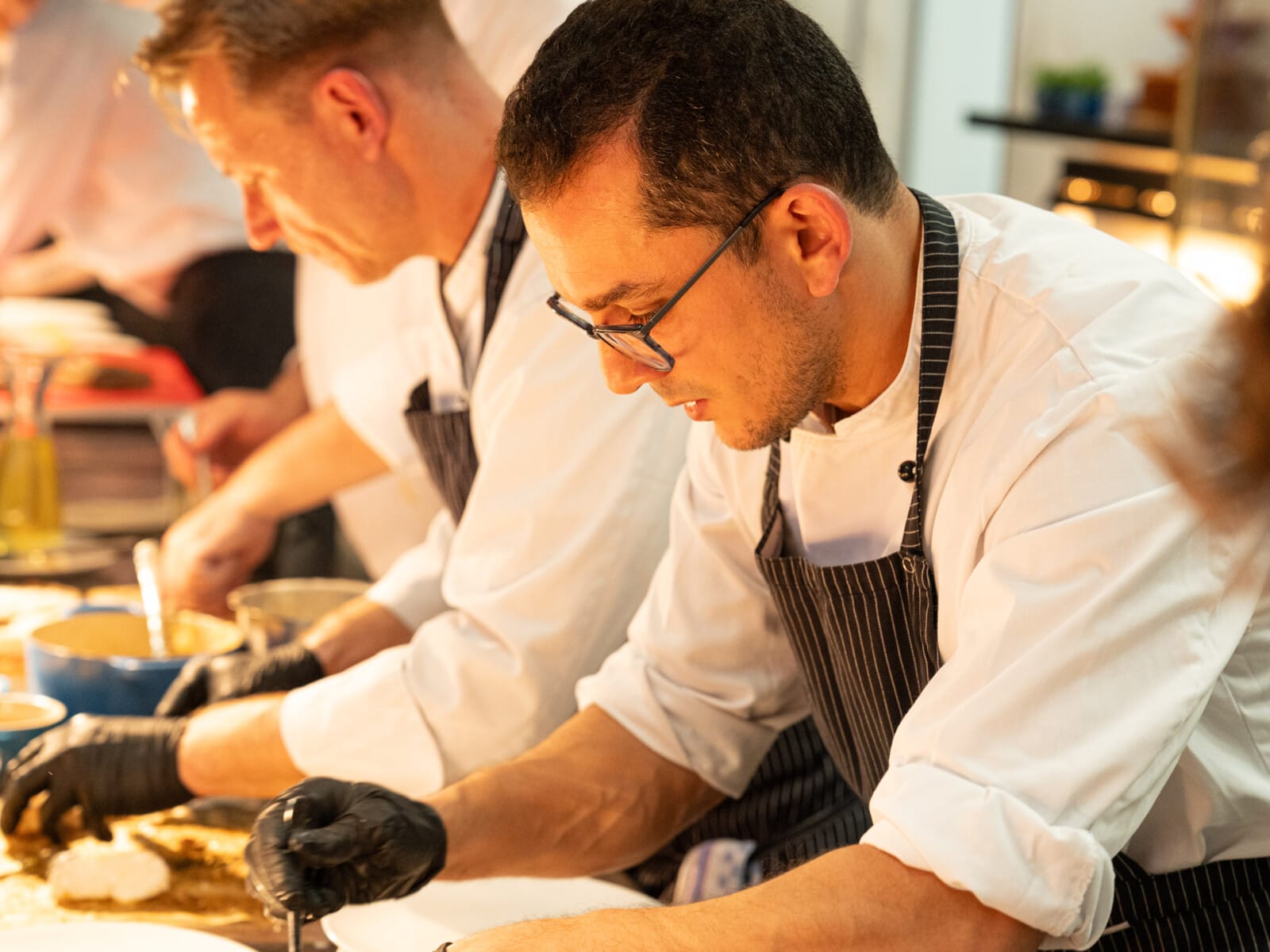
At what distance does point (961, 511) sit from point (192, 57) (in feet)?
3.67

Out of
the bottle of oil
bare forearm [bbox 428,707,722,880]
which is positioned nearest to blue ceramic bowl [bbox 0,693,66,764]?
bare forearm [bbox 428,707,722,880]

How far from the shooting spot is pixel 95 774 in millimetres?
1555

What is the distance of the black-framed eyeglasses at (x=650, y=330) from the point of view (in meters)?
1.17

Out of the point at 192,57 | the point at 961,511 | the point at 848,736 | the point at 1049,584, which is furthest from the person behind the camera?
the point at 192,57

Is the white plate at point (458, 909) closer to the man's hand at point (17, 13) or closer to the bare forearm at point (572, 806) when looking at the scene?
the bare forearm at point (572, 806)

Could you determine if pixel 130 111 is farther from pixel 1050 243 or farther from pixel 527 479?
pixel 1050 243

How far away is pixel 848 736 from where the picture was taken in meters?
1.42

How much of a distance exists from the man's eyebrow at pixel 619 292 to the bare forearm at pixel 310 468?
4.13 ft

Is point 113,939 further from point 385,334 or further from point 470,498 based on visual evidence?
point 385,334

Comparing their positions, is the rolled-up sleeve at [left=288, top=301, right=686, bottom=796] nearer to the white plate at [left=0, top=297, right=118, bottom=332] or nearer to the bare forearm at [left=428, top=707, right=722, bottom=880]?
the bare forearm at [left=428, top=707, right=722, bottom=880]

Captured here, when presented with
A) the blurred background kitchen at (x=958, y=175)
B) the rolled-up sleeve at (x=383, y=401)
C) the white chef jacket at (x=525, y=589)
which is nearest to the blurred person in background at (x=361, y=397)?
the rolled-up sleeve at (x=383, y=401)

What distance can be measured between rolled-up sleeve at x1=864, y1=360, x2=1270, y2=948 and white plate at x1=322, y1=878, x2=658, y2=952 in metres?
0.39

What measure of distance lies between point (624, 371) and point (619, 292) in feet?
0.30

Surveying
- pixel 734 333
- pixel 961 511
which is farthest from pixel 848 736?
pixel 734 333
